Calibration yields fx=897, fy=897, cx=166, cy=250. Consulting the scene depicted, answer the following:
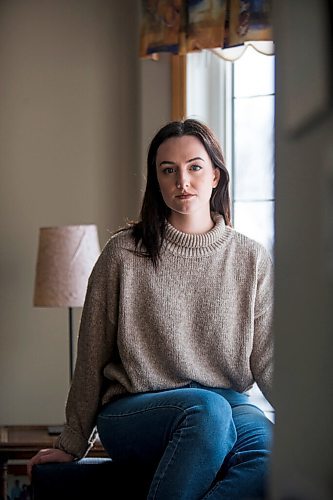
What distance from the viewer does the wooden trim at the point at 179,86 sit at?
310 cm

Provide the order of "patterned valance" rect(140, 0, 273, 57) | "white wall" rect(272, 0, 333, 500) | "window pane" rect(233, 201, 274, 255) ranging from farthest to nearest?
"window pane" rect(233, 201, 274, 255) → "patterned valance" rect(140, 0, 273, 57) → "white wall" rect(272, 0, 333, 500)

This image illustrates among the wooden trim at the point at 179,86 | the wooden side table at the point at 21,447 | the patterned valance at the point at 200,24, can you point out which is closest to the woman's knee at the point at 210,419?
the wooden side table at the point at 21,447

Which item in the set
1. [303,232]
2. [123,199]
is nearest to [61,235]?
[123,199]

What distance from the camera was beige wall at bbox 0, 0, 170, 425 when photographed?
332cm

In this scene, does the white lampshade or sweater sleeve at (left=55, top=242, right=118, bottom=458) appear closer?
sweater sleeve at (left=55, top=242, right=118, bottom=458)

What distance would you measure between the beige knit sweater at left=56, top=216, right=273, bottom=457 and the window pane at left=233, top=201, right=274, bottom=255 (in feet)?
3.54

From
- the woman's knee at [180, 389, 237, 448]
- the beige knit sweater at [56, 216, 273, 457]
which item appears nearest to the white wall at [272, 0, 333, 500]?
the woman's knee at [180, 389, 237, 448]

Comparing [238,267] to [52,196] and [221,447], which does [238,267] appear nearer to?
[221,447]

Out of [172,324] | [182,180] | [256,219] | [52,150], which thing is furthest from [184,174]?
[52,150]

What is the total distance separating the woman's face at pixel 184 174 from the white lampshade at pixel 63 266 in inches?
37.8

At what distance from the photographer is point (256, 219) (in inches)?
123

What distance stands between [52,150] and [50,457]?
1648 mm

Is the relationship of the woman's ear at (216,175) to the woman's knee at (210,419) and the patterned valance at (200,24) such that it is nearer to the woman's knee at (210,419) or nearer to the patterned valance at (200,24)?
the woman's knee at (210,419)

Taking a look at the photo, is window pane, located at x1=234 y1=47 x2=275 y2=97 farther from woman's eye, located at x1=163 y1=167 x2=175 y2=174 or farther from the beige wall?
woman's eye, located at x1=163 y1=167 x2=175 y2=174
